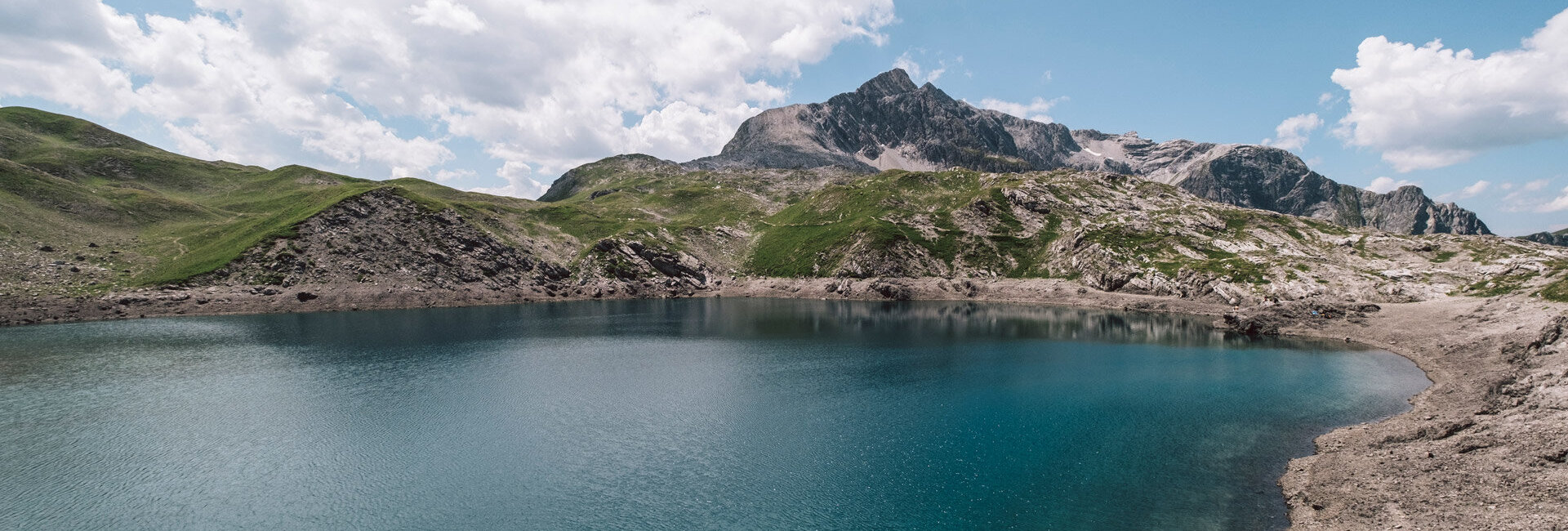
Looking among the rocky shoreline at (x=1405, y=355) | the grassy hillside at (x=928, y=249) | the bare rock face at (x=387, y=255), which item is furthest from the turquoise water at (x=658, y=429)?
the bare rock face at (x=387, y=255)

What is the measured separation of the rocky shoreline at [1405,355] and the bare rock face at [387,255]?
3447 millimetres

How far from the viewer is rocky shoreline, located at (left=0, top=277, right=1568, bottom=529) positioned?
34656 mm

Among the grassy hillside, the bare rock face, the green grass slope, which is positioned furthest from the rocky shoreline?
the green grass slope

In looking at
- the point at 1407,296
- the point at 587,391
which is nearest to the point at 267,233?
the point at 587,391

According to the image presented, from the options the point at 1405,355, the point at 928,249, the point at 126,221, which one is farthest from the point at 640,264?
the point at 1405,355

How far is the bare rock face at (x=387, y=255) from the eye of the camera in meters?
140

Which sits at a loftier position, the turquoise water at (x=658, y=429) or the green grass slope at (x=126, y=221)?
the green grass slope at (x=126, y=221)

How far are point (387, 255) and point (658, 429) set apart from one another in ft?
443

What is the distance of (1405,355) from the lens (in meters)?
A: 86.9

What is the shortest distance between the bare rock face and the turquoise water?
3798 centimetres

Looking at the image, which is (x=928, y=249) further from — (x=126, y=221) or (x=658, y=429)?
(x=126, y=221)

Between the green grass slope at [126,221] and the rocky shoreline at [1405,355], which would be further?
the green grass slope at [126,221]

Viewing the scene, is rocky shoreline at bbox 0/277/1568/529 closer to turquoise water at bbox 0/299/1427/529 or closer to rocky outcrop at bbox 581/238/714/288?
turquoise water at bbox 0/299/1427/529

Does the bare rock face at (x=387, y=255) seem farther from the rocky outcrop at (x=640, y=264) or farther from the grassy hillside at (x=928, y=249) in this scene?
the rocky outcrop at (x=640, y=264)
